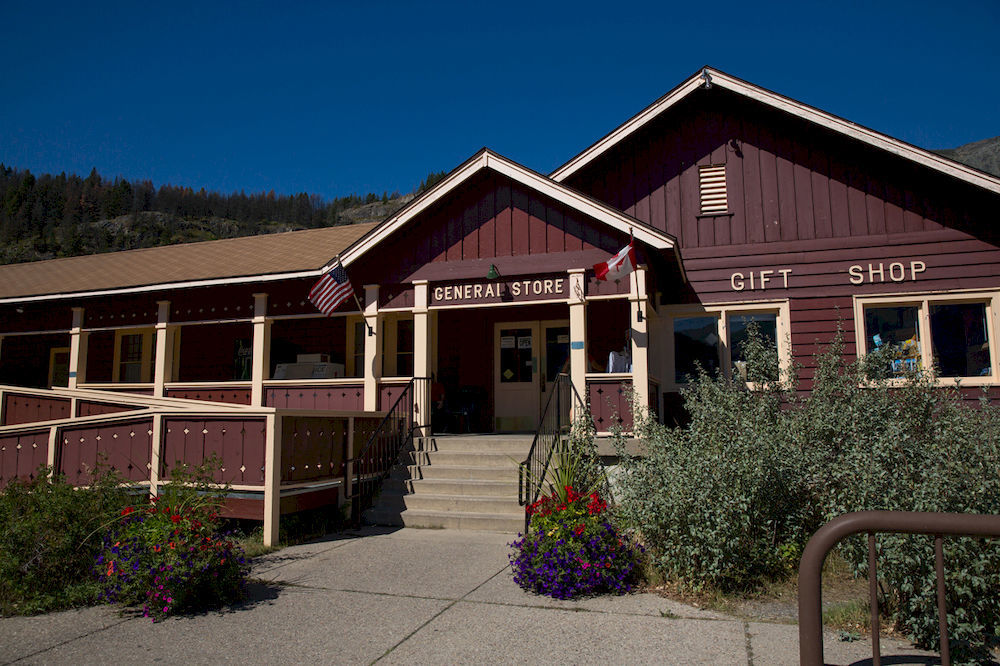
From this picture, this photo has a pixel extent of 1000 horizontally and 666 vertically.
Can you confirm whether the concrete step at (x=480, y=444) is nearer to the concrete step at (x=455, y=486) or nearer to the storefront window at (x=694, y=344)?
the concrete step at (x=455, y=486)

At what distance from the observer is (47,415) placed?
12016 millimetres

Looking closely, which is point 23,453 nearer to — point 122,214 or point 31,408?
point 31,408

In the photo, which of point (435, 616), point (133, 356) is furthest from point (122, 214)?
point (435, 616)

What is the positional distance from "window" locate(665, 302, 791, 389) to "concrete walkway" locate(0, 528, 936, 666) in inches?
248

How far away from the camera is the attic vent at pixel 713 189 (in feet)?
40.0

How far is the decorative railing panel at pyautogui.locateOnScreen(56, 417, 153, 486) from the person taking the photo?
8844 millimetres

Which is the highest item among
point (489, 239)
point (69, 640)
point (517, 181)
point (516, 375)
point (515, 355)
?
point (517, 181)

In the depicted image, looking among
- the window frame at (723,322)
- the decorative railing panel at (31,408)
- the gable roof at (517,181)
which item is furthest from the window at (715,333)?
the decorative railing panel at (31,408)

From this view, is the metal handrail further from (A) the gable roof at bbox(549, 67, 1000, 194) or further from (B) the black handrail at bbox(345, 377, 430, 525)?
(A) the gable roof at bbox(549, 67, 1000, 194)

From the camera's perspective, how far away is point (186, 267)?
15.8m

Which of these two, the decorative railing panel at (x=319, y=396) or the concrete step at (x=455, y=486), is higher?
the decorative railing panel at (x=319, y=396)

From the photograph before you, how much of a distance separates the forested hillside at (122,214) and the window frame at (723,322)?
79.9 metres

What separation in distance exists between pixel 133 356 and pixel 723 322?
14.6 meters

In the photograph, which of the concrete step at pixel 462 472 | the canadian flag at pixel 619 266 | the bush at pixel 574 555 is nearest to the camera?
the bush at pixel 574 555
